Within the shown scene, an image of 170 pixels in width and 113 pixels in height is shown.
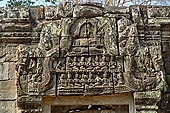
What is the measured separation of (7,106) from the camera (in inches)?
219

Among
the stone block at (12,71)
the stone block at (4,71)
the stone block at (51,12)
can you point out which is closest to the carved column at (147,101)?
the stone block at (51,12)

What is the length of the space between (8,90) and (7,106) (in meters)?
0.25

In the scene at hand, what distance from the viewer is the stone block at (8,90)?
561 cm

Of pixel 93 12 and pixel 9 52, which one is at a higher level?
pixel 93 12

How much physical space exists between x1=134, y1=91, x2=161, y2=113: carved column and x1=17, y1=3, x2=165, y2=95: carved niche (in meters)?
0.09

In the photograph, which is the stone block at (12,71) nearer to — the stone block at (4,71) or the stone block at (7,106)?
the stone block at (4,71)

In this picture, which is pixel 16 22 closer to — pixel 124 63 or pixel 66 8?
pixel 66 8

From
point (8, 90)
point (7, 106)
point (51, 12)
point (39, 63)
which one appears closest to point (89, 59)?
point (39, 63)

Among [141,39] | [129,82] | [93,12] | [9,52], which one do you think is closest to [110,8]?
[93,12]

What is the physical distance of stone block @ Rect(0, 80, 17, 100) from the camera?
5.61 meters

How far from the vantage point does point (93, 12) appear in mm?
5781

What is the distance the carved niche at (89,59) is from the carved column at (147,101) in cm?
9

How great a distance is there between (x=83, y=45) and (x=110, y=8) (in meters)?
0.82

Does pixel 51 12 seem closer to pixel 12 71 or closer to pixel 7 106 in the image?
pixel 12 71
